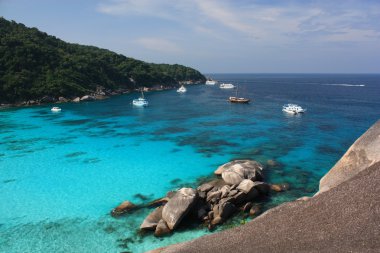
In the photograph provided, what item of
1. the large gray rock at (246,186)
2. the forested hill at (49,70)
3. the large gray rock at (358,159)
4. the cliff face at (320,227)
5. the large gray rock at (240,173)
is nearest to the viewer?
the cliff face at (320,227)

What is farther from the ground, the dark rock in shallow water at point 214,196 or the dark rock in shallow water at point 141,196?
the dark rock in shallow water at point 214,196

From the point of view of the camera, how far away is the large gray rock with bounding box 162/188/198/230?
21.3 metres

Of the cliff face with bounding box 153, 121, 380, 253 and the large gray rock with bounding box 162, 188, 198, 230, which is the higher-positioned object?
the cliff face with bounding box 153, 121, 380, 253

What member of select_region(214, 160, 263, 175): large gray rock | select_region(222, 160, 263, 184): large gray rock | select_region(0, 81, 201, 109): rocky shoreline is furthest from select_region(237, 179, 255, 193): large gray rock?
select_region(0, 81, 201, 109): rocky shoreline

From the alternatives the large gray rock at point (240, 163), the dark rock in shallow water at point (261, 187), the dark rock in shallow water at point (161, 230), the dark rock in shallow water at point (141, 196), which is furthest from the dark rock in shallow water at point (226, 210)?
the dark rock in shallow water at point (141, 196)

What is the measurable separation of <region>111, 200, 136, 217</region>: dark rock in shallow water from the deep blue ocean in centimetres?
72

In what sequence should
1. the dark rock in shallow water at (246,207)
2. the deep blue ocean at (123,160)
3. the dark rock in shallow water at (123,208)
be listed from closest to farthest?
the deep blue ocean at (123,160) → the dark rock in shallow water at (246,207) → the dark rock in shallow water at (123,208)

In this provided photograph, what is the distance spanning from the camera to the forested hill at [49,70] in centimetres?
8788

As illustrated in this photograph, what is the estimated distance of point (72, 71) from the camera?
10781 cm

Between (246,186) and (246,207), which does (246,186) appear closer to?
(246,186)

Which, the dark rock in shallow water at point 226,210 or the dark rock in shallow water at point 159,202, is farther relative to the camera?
the dark rock in shallow water at point 159,202

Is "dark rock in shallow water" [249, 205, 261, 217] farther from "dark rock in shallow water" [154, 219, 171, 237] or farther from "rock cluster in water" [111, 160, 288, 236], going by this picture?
"dark rock in shallow water" [154, 219, 171, 237]

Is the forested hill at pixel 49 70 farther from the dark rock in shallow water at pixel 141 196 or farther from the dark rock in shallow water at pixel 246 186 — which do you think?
the dark rock in shallow water at pixel 246 186

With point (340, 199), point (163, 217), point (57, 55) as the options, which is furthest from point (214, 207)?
point (57, 55)
